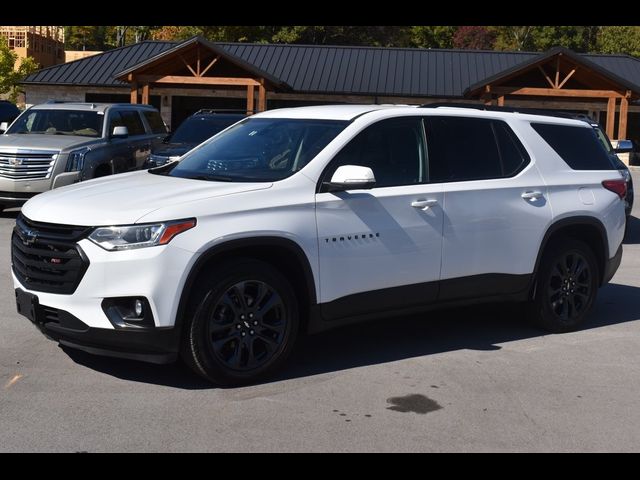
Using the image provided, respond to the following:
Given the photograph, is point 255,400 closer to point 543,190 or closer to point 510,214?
point 510,214

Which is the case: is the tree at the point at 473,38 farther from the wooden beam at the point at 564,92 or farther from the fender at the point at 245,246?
the fender at the point at 245,246

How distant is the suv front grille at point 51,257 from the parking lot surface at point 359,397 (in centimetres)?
66

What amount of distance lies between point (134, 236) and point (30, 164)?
9.09m

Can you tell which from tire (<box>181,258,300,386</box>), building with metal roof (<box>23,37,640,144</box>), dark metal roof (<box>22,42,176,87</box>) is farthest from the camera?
dark metal roof (<box>22,42,176,87</box>)

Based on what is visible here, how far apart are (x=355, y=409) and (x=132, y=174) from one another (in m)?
2.74

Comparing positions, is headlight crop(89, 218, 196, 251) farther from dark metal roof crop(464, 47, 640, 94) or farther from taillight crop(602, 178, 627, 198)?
dark metal roof crop(464, 47, 640, 94)

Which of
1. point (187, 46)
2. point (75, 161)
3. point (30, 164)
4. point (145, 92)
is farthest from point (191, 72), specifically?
point (30, 164)

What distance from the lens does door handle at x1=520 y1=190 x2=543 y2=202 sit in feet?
23.3

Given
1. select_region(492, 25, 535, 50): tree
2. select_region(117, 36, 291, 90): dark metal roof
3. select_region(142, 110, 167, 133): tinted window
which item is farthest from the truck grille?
select_region(492, 25, 535, 50): tree

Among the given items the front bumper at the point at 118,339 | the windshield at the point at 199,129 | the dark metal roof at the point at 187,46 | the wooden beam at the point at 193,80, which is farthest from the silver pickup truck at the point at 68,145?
the wooden beam at the point at 193,80

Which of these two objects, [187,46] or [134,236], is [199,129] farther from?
[187,46]

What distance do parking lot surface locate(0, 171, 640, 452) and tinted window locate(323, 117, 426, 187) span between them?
1.36m

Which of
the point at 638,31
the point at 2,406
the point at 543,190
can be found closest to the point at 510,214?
the point at 543,190

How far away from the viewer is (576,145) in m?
7.76
